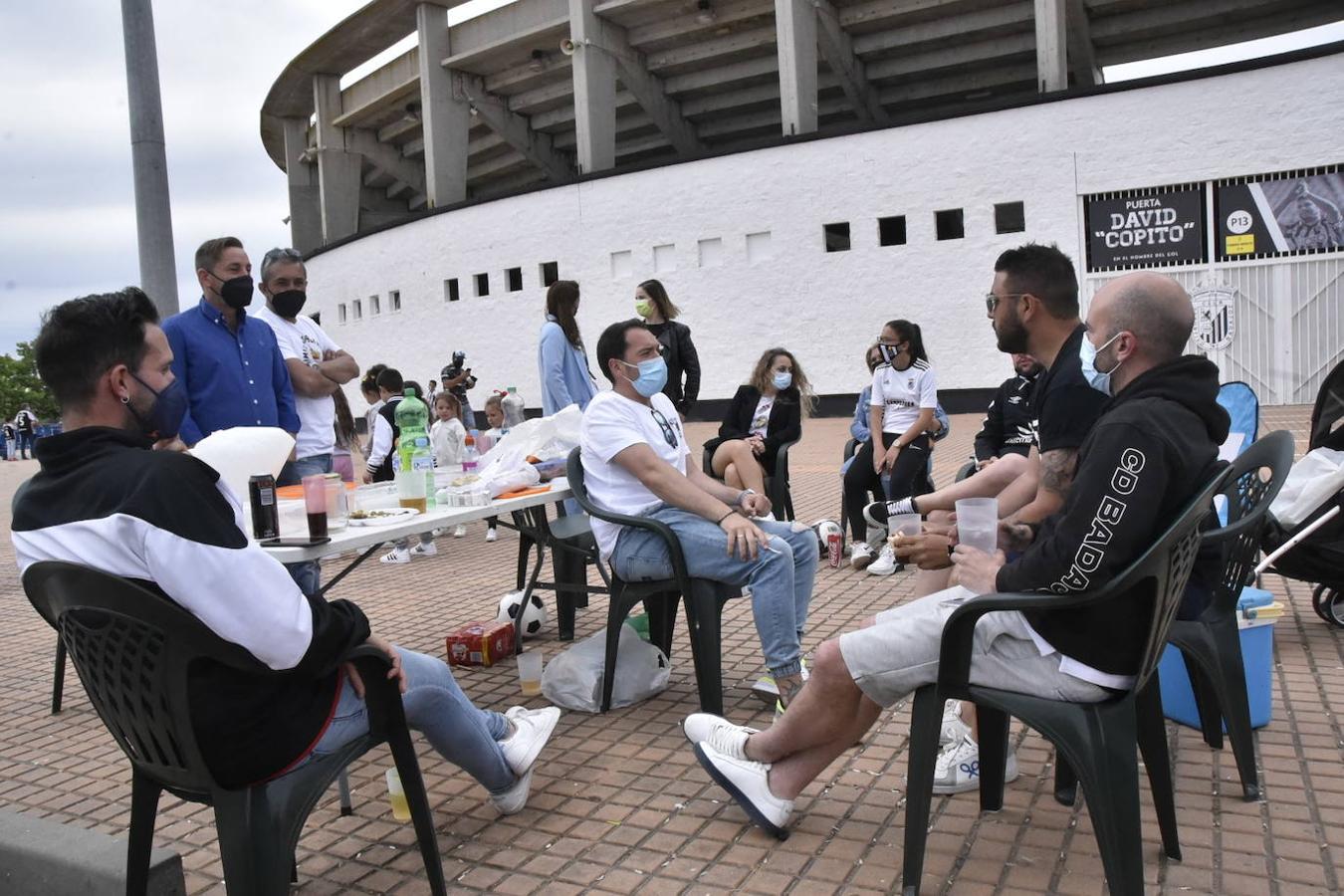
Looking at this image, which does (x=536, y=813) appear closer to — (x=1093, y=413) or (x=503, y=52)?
(x=1093, y=413)

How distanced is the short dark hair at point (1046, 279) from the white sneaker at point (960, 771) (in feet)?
4.62

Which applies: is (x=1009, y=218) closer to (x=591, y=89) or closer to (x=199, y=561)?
(x=591, y=89)

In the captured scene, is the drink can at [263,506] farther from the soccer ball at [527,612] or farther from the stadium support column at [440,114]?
the stadium support column at [440,114]

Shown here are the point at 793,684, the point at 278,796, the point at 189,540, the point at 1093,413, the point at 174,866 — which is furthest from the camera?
the point at 793,684

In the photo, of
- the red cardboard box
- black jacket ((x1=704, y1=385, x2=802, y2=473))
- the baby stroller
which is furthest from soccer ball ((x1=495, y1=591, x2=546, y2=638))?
the baby stroller

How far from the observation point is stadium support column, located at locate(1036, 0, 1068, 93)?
18625 millimetres

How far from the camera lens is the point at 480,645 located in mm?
5020

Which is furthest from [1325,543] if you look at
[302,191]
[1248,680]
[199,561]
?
[302,191]

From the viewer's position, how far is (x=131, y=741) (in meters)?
2.27

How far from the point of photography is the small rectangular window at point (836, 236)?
2011cm

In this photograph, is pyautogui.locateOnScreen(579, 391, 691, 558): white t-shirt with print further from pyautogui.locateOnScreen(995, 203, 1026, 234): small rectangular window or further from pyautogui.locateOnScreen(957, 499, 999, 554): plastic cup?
pyautogui.locateOnScreen(995, 203, 1026, 234): small rectangular window

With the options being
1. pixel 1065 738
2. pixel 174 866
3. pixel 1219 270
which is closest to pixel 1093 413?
pixel 1065 738

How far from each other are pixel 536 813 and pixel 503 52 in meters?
25.5

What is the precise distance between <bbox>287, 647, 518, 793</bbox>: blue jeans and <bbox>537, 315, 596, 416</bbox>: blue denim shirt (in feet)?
10.6
